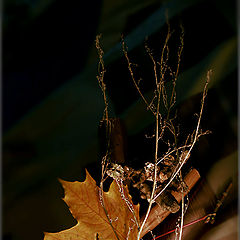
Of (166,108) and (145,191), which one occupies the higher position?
(166,108)

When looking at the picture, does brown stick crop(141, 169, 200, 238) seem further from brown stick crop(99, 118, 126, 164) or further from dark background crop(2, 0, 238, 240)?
brown stick crop(99, 118, 126, 164)

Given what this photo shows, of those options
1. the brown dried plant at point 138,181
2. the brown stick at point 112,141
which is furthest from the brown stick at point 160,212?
the brown stick at point 112,141

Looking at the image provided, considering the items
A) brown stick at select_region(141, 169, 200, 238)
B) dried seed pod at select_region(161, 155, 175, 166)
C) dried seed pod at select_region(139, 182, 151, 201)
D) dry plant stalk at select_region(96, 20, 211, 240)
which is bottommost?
brown stick at select_region(141, 169, 200, 238)

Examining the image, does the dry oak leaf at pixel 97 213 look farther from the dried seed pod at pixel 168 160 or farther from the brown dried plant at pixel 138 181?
the dried seed pod at pixel 168 160

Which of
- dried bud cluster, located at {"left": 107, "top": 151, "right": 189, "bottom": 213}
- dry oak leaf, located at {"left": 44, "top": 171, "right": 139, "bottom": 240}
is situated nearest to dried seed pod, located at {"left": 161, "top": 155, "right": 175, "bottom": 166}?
dried bud cluster, located at {"left": 107, "top": 151, "right": 189, "bottom": 213}

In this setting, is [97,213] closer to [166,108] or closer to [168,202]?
[168,202]

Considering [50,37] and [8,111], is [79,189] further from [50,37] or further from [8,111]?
[50,37]

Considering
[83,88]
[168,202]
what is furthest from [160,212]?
[83,88]
